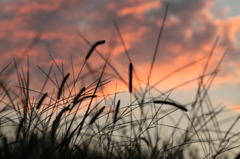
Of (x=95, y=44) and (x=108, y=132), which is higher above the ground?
(x=95, y=44)

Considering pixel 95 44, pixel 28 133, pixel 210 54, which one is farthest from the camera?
pixel 210 54

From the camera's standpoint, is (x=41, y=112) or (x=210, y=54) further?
(x=210, y=54)

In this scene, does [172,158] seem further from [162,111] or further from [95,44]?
[95,44]

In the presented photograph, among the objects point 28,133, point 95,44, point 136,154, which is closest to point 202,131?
point 136,154

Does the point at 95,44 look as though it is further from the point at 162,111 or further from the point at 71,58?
the point at 162,111

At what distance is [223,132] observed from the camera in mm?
3688

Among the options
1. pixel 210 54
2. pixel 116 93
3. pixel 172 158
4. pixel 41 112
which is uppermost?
pixel 210 54

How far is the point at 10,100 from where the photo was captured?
11.1 feet

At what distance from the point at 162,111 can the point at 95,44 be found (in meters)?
0.94

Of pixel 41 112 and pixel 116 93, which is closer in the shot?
pixel 41 112

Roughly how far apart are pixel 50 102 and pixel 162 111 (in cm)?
105

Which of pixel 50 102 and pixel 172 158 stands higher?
pixel 50 102

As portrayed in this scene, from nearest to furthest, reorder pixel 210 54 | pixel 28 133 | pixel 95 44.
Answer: pixel 28 133
pixel 95 44
pixel 210 54

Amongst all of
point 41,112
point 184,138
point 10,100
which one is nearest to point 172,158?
point 184,138
